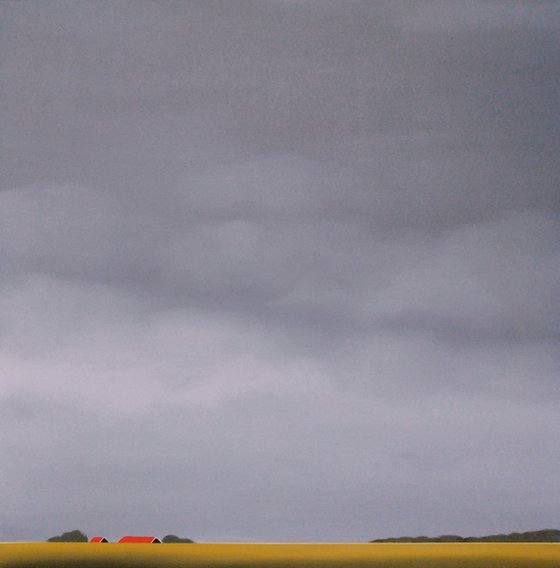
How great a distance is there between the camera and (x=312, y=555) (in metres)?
0.67

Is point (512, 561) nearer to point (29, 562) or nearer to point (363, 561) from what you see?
point (363, 561)

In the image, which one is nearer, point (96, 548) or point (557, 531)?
point (96, 548)

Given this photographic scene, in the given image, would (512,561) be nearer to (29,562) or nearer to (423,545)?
(423,545)

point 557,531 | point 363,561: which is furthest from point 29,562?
point 557,531

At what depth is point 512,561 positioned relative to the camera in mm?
670

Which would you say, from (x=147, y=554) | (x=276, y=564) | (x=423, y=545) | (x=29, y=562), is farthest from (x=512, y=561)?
(x=29, y=562)

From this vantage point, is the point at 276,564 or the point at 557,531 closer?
the point at 276,564

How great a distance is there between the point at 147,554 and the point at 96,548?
49mm

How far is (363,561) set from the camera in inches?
26.2

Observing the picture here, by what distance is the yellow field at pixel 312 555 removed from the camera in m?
0.66

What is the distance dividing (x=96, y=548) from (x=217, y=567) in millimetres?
117

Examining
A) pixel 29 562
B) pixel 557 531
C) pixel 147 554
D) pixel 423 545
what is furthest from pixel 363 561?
pixel 557 531

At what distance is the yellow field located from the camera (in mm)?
664

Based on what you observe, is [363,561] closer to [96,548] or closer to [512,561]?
[512,561]
